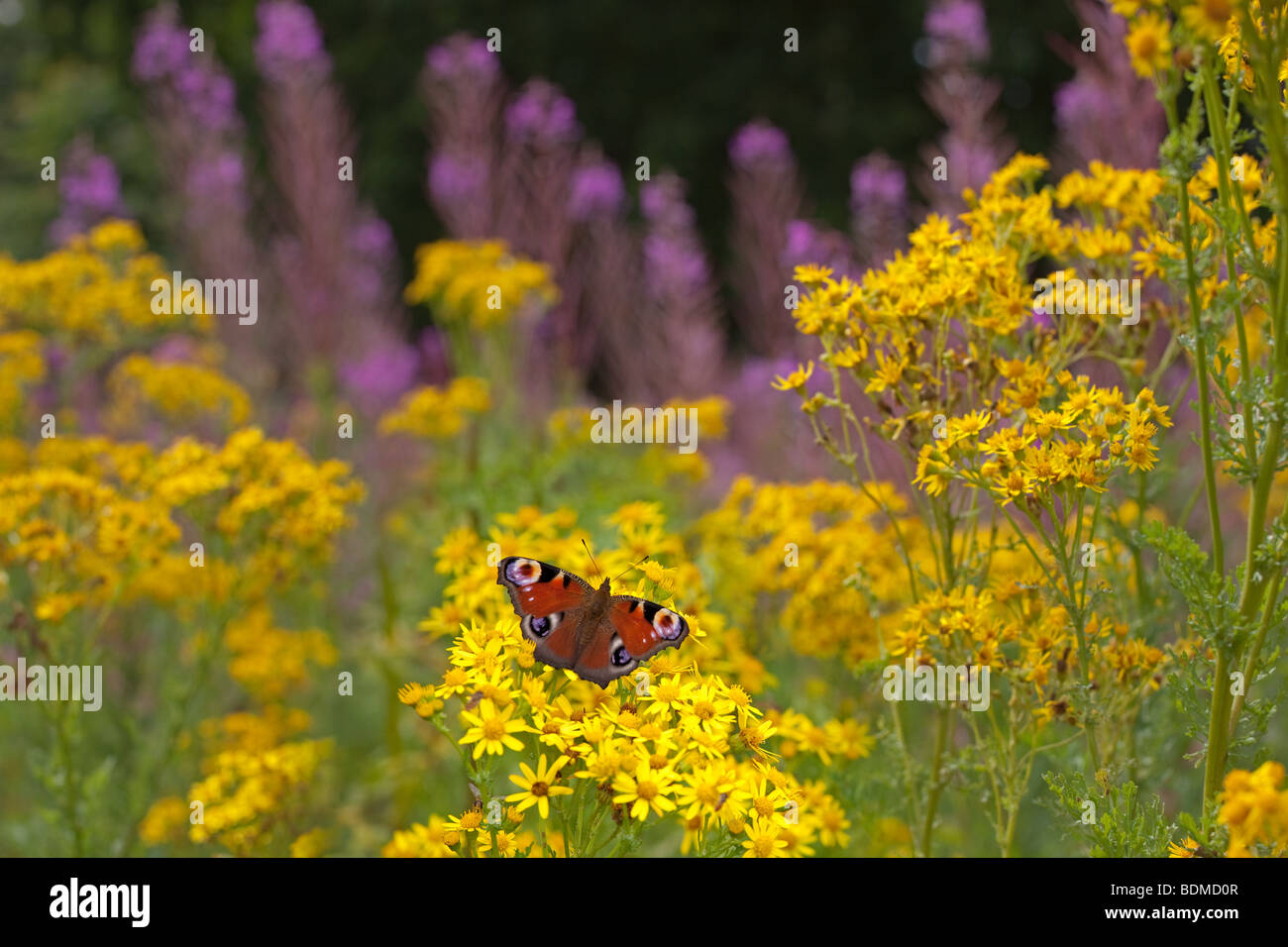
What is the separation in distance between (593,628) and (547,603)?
130 millimetres

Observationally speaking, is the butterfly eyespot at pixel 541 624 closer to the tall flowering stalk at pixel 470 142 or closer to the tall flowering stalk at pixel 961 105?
the tall flowering stalk at pixel 961 105

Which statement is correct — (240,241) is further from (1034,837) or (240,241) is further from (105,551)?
(1034,837)

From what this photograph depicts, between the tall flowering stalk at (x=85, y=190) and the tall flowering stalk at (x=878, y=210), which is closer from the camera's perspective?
the tall flowering stalk at (x=878, y=210)

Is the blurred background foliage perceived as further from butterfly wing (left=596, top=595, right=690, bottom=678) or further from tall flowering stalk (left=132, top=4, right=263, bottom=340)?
butterfly wing (left=596, top=595, right=690, bottom=678)

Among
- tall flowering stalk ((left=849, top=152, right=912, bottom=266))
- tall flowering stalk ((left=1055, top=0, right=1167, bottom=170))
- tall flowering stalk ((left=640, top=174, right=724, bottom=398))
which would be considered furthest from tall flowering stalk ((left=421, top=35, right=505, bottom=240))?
tall flowering stalk ((left=1055, top=0, right=1167, bottom=170))

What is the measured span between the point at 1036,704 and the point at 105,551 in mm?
2459

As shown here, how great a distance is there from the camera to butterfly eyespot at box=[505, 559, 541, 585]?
6.47 ft

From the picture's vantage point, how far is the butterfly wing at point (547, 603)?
5.99ft

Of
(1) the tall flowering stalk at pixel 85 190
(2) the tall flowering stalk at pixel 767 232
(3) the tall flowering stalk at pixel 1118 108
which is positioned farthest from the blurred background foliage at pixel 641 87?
(3) the tall flowering stalk at pixel 1118 108

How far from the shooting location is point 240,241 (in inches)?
268

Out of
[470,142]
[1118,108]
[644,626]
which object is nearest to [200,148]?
[470,142]

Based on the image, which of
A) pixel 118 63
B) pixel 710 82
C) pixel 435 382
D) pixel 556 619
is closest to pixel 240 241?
pixel 435 382

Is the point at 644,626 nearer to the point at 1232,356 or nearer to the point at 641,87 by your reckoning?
the point at 1232,356

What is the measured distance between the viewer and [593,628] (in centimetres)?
185
